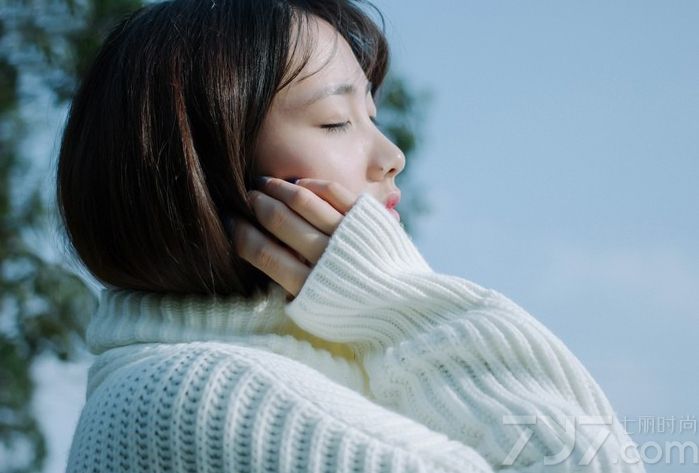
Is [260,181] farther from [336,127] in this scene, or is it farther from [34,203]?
[34,203]

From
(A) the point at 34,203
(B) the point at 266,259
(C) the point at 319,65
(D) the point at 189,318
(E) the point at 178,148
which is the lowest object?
(A) the point at 34,203

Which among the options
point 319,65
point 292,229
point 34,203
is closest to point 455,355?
point 292,229

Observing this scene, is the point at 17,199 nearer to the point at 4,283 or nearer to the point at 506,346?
the point at 4,283

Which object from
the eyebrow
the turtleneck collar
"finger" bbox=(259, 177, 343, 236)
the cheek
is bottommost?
the turtleneck collar

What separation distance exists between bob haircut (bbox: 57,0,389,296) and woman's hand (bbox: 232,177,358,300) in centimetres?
3

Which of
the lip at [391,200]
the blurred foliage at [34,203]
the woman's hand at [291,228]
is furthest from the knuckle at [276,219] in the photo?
the blurred foliage at [34,203]

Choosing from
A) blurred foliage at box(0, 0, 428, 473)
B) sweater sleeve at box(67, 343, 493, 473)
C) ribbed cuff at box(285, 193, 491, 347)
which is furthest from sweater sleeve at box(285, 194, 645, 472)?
blurred foliage at box(0, 0, 428, 473)

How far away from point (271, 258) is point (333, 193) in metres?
0.13

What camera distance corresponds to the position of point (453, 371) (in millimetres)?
1382

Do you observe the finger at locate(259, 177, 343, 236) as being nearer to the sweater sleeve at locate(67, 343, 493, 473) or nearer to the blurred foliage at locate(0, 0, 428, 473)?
the sweater sleeve at locate(67, 343, 493, 473)

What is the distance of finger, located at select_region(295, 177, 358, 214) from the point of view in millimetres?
1546

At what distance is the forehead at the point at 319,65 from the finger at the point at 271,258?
8.2 inches

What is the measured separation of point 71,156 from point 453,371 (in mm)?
684

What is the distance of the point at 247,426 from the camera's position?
1.18 meters
